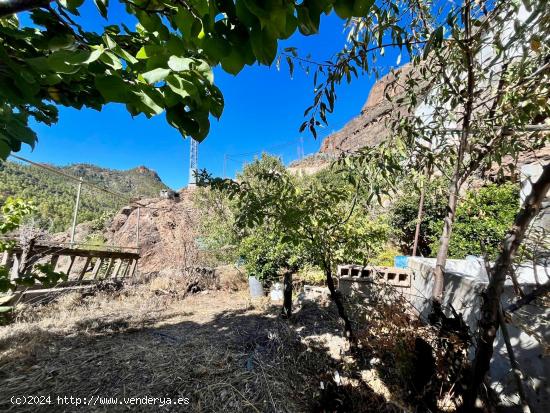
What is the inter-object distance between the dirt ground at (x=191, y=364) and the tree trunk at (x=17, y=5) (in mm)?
2645

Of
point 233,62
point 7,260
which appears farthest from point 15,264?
point 233,62

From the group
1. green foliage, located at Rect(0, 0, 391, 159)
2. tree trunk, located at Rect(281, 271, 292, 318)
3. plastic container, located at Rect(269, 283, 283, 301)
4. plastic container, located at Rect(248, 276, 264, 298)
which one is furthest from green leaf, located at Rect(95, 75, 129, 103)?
plastic container, located at Rect(248, 276, 264, 298)

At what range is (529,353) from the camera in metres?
1.85

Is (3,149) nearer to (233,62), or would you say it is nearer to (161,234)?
(233,62)

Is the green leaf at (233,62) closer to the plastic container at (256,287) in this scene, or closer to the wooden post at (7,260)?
the wooden post at (7,260)

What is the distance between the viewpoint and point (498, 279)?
128 centimetres

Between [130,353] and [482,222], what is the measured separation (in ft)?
24.6

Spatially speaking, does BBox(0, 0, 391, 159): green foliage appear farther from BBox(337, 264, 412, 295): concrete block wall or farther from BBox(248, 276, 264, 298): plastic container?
BBox(248, 276, 264, 298): plastic container

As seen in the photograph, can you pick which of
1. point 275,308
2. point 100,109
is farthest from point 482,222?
point 100,109

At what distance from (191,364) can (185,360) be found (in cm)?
11

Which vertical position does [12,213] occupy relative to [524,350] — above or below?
above

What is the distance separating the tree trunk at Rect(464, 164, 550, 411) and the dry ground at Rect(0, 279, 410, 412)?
99cm

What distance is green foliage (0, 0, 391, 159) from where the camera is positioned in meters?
0.50

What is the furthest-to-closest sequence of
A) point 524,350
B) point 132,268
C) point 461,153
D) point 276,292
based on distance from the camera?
point 132,268 < point 276,292 < point 461,153 < point 524,350
